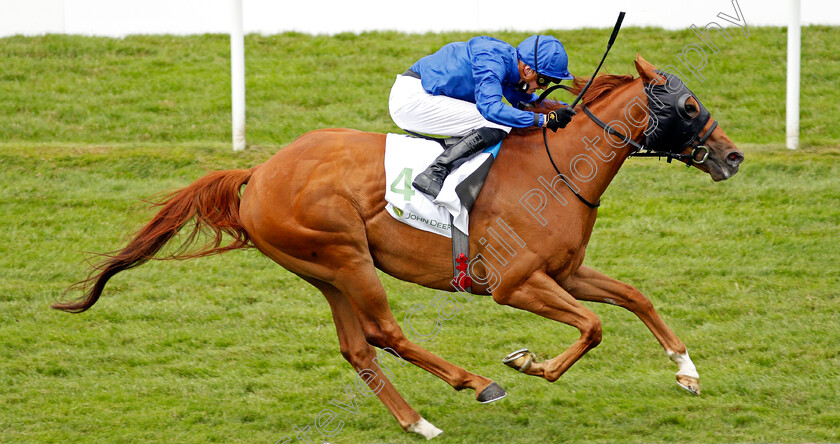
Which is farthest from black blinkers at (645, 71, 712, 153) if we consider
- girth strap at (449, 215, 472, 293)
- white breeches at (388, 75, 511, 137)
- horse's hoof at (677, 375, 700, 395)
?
horse's hoof at (677, 375, 700, 395)

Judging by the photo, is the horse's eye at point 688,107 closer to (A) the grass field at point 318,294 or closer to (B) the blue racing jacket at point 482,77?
(B) the blue racing jacket at point 482,77

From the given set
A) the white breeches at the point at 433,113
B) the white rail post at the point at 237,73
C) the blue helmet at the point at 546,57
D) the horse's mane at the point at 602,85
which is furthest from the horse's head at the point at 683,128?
the white rail post at the point at 237,73

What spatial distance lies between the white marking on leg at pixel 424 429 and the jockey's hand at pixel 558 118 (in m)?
1.84

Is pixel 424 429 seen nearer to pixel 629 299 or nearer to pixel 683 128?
pixel 629 299

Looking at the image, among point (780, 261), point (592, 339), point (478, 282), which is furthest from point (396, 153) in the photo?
point (780, 261)

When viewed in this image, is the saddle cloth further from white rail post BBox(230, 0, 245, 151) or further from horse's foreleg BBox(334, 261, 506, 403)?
white rail post BBox(230, 0, 245, 151)

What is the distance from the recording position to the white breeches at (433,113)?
5367mm

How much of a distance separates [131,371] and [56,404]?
686 millimetres

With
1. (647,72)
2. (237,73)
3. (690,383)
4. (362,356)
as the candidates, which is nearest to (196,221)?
(362,356)

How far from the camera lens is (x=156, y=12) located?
13609 millimetres

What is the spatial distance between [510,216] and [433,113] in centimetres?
74

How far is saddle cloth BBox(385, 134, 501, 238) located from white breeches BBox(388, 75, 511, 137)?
0.18 metres

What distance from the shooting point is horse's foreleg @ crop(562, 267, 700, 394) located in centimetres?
540

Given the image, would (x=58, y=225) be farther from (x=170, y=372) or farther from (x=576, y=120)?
(x=576, y=120)
